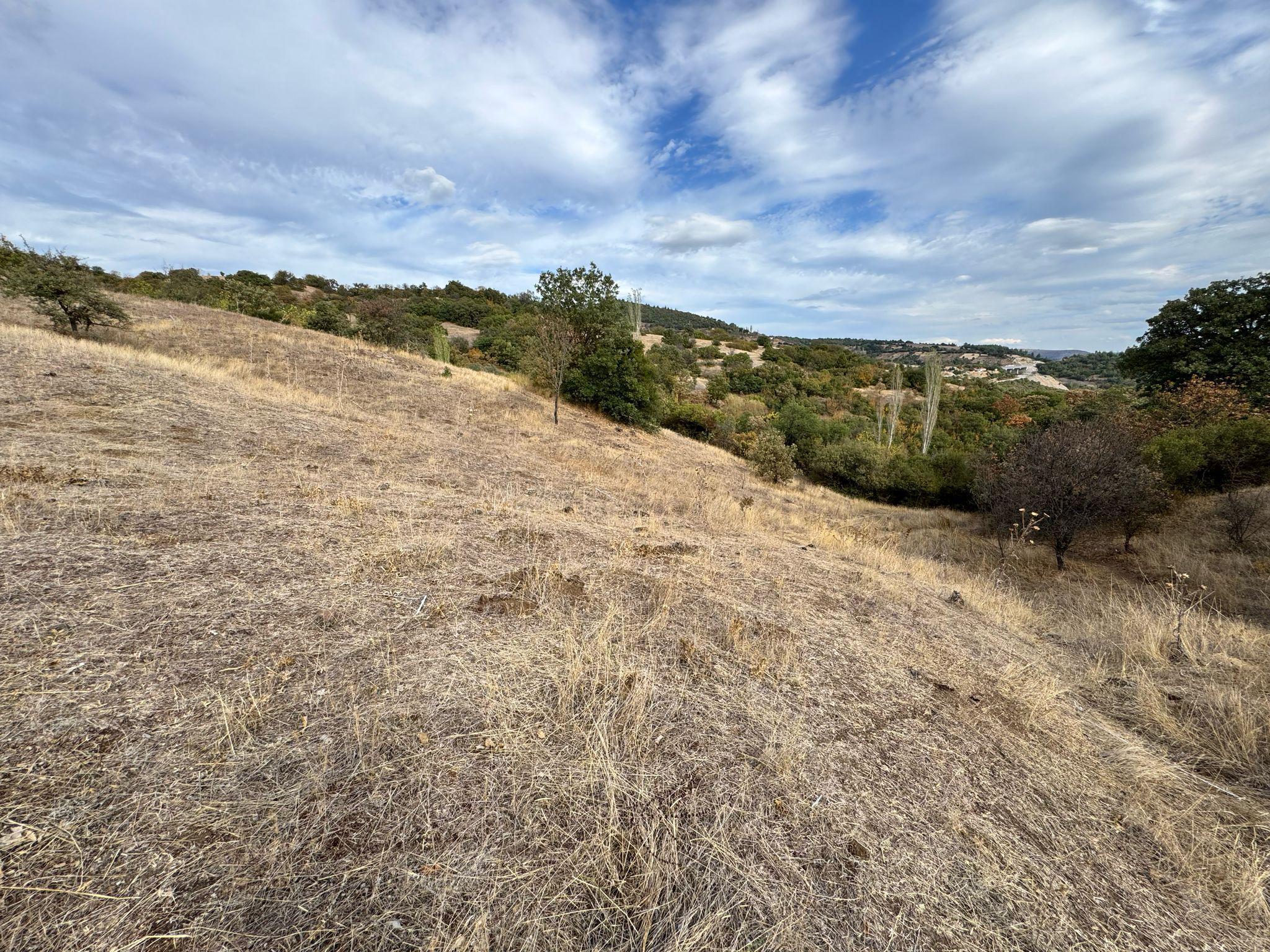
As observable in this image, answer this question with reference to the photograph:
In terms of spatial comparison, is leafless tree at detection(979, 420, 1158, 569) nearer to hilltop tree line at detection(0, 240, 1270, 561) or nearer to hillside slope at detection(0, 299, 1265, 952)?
hilltop tree line at detection(0, 240, 1270, 561)

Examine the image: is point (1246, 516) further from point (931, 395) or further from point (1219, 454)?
point (931, 395)

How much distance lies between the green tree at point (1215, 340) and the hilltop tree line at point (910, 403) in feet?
0.16

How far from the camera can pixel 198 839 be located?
1.72 m

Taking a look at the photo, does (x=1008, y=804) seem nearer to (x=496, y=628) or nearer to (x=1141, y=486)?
(x=496, y=628)

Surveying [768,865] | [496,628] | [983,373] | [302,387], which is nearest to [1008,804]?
[768,865]

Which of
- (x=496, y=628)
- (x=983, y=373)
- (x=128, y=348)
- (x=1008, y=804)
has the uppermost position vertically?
(x=983, y=373)

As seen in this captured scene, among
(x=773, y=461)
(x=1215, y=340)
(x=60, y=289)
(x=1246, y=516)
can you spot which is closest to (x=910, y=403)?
(x=1215, y=340)

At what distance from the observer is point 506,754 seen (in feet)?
7.61

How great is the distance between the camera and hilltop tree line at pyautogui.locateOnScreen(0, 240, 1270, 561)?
1002 centimetres

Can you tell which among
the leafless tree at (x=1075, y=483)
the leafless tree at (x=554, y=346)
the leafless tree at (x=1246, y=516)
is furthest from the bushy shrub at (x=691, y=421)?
the leafless tree at (x=1246, y=516)

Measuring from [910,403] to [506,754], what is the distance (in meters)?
44.7

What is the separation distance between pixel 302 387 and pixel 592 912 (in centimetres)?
1368

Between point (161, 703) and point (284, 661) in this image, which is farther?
point (284, 661)

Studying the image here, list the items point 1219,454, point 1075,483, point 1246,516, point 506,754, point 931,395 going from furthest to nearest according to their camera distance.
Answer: point 931,395 → point 1219,454 → point 1246,516 → point 1075,483 → point 506,754
